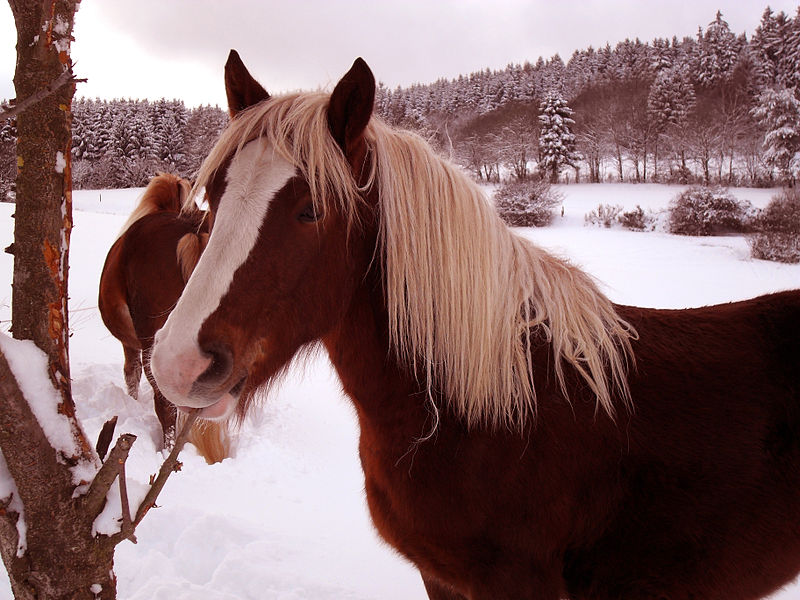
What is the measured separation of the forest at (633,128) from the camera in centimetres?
3014

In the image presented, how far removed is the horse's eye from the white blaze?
95 mm

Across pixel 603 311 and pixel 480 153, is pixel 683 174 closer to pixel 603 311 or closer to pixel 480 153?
pixel 480 153

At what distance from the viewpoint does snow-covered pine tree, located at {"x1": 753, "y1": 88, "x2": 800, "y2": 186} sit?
96.9 feet

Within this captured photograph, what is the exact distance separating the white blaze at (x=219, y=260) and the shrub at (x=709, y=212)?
22.4 metres

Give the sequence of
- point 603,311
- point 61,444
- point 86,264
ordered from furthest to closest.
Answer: point 86,264
point 603,311
point 61,444

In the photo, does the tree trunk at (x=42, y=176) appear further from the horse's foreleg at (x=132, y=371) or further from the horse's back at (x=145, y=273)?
the horse's foreleg at (x=132, y=371)

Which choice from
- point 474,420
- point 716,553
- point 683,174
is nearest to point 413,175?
point 474,420

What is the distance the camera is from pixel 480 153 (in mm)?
34000

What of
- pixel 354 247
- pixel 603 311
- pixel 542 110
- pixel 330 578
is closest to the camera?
pixel 354 247

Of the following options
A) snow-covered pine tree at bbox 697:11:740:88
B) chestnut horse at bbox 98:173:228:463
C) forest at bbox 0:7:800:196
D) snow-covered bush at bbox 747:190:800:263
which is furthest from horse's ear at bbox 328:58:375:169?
snow-covered pine tree at bbox 697:11:740:88

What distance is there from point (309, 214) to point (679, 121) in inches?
1746

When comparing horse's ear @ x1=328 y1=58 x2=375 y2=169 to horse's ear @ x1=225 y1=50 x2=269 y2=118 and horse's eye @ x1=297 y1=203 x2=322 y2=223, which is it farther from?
horse's ear @ x1=225 y1=50 x2=269 y2=118

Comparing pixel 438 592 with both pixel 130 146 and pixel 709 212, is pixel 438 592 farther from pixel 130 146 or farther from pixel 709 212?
pixel 130 146

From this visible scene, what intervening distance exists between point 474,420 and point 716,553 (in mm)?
906
